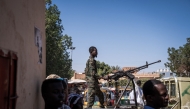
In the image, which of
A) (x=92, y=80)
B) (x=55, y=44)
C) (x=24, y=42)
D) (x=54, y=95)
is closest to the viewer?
(x=54, y=95)

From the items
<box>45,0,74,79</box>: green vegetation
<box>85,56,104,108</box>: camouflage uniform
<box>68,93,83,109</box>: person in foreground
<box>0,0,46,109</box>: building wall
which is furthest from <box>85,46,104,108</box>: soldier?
<box>45,0,74,79</box>: green vegetation

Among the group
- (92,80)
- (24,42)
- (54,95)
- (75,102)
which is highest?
(24,42)

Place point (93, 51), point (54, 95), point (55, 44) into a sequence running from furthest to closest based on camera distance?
point (55, 44)
point (93, 51)
point (54, 95)

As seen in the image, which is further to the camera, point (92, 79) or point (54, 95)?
point (92, 79)

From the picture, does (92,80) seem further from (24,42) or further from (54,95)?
(54,95)

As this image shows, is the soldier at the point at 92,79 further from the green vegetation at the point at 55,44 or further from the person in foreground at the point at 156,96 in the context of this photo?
the green vegetation at the point at 55,44

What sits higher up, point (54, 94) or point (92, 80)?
point (92, 80)

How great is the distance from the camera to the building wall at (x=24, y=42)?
2.44m

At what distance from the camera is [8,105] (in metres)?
2.41

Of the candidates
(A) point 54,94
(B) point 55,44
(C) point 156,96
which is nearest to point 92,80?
(A) point 54,94

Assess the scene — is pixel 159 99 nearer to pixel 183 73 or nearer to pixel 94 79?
pixel 94 79

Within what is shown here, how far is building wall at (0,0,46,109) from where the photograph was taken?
8.01ft

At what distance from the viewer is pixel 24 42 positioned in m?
2.97

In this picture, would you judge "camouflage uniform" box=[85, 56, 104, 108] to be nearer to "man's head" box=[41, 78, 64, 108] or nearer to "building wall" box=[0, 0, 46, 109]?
"building wall" box=[0, 0, 46, 109]
